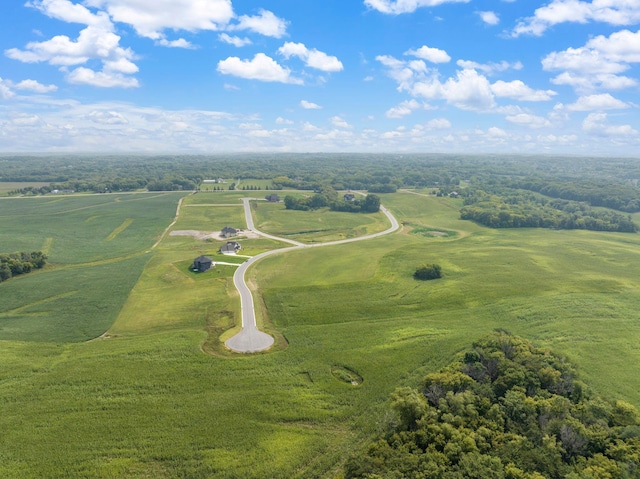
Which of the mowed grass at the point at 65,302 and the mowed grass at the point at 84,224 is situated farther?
the mowed grass at the point at 84,224

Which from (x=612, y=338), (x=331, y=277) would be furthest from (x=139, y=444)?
(x=612, y=338)

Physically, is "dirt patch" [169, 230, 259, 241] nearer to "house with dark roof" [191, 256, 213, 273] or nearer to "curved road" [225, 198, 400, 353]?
"curved road" [225, 198, 400, 353]

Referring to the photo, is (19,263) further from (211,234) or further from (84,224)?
(84,224)

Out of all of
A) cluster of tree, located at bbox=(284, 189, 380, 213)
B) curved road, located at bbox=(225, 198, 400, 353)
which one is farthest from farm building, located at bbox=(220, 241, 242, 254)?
cluster of tree, located at bbox=(284, 189, 380, 213)

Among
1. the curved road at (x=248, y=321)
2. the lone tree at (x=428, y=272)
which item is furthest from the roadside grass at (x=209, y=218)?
the lone tree at (x=428, y=272)

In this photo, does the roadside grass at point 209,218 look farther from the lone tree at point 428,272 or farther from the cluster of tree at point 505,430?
the cluster of tree at point 505,430

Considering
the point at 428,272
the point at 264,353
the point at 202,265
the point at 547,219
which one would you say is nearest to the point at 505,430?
the point at 264,353
